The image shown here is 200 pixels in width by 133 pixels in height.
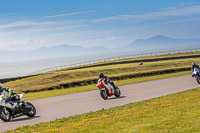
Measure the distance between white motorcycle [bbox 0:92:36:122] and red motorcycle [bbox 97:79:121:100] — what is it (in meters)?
6.16

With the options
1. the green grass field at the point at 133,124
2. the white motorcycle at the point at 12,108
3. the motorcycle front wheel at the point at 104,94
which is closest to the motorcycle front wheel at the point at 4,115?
the white motorcycle at the point at 12,108

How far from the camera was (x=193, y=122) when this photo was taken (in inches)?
380

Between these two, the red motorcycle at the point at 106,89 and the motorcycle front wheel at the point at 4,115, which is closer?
the motorcycle front wheel at the point at 4,115

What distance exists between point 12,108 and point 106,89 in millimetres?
7596

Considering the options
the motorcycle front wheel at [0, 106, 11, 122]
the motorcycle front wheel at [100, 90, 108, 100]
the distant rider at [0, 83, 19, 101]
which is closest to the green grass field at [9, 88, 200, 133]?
the motorcycle front wheel at [0, 106, 11, 122]

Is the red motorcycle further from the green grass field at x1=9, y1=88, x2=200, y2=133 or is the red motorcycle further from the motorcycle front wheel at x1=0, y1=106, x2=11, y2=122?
the motorcycle front wheel at x1=0, y1=106, x2=11, y2=122

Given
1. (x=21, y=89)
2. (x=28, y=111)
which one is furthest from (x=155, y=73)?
(x=28, y=111)

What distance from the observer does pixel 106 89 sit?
2136 cm

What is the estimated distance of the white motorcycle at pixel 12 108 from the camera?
1488cm

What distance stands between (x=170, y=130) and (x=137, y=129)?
988 mm

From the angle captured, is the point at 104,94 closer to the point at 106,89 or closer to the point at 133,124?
the point at 106,89

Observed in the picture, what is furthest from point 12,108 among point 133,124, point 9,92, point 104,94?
point 104,94

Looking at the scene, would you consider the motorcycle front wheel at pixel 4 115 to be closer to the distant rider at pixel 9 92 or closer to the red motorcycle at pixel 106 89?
the distant rider at pixel 9 92

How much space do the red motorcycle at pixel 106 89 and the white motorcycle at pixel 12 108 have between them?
6.16m
